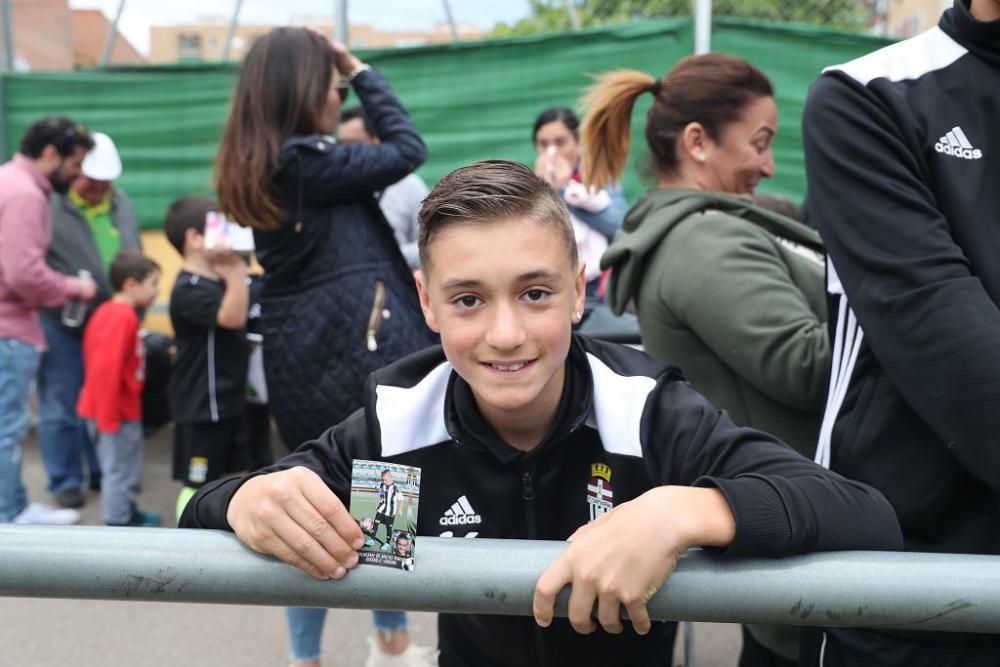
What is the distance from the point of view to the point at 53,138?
4750mm

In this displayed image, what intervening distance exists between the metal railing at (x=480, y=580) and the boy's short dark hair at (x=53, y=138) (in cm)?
414

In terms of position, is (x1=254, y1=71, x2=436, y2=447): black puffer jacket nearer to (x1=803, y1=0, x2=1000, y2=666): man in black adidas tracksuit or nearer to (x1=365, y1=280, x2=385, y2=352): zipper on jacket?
(x1=365, y1=280, x2=385, y2=352): zipper on jacket

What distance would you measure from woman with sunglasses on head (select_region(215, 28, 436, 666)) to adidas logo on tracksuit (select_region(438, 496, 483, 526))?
1.24 metres

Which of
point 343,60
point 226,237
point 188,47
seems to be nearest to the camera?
point 343,60

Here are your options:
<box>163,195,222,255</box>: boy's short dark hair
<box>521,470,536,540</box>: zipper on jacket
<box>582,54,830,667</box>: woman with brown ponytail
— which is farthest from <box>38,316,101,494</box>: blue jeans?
<box>521,470,536,540</box>: zipper on jacket

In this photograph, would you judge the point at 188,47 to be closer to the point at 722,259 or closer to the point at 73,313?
the point at 73,313

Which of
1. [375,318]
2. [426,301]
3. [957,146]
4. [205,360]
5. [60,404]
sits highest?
[957,146]

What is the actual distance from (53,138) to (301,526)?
4273 millimetres

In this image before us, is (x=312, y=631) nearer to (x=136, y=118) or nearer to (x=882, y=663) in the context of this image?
(x=882, y=663)

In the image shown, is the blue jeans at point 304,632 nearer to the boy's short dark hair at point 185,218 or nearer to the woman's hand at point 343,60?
the woman's hand at point 343,60

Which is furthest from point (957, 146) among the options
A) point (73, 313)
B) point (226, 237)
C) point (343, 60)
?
point (73, 313)

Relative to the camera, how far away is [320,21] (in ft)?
20.2

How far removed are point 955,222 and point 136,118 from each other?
643 cm

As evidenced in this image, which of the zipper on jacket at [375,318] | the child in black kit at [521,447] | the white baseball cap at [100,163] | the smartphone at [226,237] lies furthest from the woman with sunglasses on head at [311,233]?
the white baseball cap at [100,163]
